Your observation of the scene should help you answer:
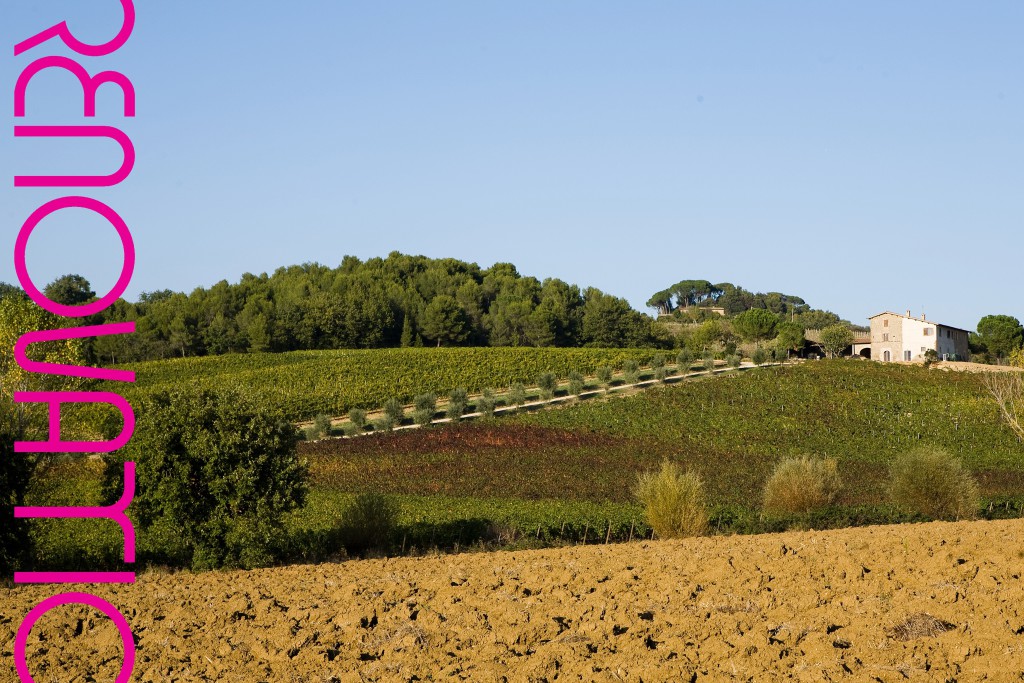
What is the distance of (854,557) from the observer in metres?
17.2

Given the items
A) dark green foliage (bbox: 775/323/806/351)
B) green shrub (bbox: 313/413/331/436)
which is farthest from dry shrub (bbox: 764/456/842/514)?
dark green foliage (bbox: 775/323/806/351)

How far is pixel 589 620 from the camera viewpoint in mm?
13562

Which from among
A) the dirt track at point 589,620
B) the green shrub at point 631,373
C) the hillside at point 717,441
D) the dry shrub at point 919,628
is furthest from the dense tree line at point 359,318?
the dry shrub at point 919,628

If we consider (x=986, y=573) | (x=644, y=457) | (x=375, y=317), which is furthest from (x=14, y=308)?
(x=375, y=317)

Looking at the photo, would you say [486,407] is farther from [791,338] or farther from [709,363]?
[791,338]

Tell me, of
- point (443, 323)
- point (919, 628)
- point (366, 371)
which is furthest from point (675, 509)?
point (443, 323)

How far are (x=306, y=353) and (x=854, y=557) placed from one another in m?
73.6

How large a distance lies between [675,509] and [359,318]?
71.6m

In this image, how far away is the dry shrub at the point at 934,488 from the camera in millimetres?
28078

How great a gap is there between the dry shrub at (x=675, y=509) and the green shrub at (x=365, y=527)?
6.58 metres

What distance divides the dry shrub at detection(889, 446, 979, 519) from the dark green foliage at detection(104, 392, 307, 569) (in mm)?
17133

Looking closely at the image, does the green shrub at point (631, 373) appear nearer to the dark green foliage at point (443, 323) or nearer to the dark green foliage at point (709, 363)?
the dark green foliage at point (709, 363)

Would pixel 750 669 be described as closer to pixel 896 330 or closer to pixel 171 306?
pixel 896 330

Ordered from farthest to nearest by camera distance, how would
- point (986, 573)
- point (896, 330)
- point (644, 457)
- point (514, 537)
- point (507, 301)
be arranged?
point (507, 301) < point (896, 330) < point (644, 457) < point (514, 537) < point (986, 573)
